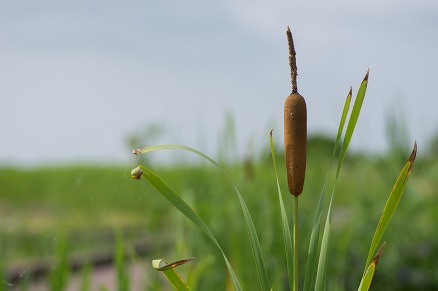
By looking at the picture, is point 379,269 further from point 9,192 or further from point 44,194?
point 9,192

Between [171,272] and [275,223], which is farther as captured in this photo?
[275,223]

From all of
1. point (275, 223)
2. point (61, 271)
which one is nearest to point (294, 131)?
point (61, 271)

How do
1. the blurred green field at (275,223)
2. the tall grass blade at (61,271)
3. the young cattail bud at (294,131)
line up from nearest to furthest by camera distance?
the young cattail bud at (294,131) → the tall grass blade at (61,271) → the blurred green field at (275,223)

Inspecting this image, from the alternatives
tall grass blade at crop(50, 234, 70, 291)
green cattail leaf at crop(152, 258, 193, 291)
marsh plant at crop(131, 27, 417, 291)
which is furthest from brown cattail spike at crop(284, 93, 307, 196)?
tall grass blade at crop(50, 234, 70, 291)

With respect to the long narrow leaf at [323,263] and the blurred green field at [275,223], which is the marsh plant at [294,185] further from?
the blurred green field at [275,223]

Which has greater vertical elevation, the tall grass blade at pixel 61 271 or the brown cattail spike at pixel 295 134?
the brown cattail spike at pixel 295 134

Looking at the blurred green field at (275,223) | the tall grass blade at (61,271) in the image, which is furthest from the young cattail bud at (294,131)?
the tall grass blade at (61,271)

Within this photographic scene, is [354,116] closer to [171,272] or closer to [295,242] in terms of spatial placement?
[295,242]
